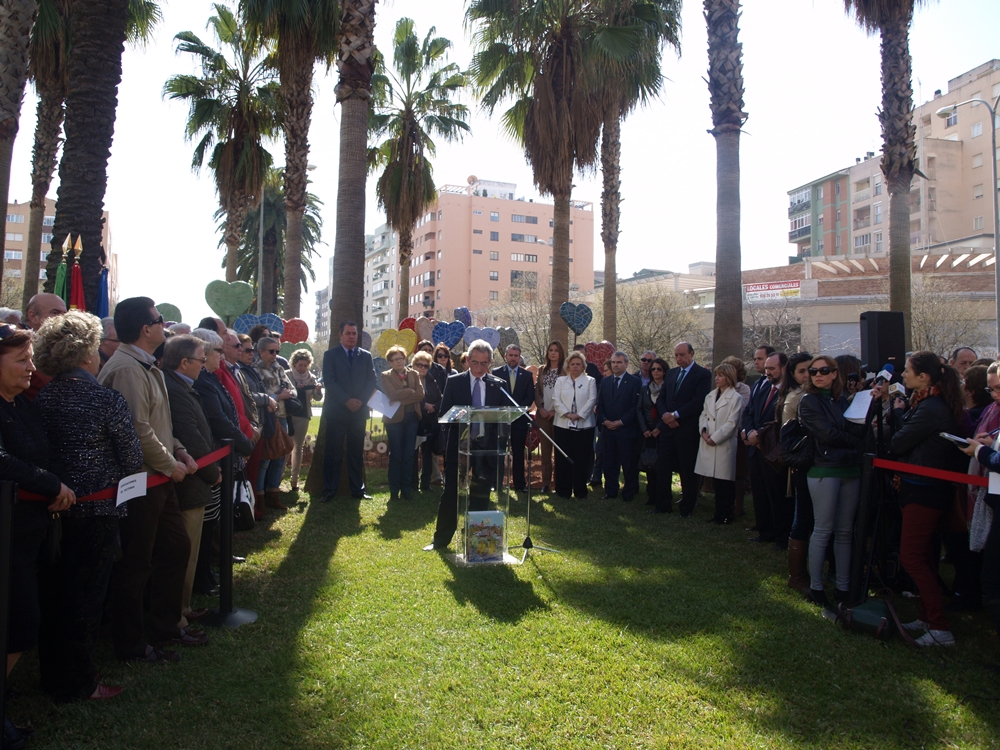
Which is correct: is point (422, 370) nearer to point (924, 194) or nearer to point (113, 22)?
point (113, 22)

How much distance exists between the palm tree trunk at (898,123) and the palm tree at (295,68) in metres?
10.1

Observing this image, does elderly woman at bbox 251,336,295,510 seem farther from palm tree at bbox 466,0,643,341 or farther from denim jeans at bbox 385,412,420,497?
palm tree at bbox 466,0,643,341

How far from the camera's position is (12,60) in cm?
859

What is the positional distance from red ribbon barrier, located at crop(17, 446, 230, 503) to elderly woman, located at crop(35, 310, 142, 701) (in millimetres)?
23

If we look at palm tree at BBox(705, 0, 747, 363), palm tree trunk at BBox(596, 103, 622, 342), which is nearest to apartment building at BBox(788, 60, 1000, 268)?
palm tree trunk at BBox(596, 103, 622, 342)

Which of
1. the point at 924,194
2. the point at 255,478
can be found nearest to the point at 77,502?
the point at 255,478

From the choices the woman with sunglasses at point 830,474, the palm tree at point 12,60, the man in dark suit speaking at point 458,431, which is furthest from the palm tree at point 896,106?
the palm tree at point 12,60

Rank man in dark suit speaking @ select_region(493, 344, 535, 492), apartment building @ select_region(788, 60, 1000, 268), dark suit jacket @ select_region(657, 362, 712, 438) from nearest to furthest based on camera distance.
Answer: dark suit jacket @ select_region(657, 362, 712, 438)
man in dark suit speaking @ select_region(493, 344, 535, 492)
apartment building @ select_region(788, 60, 1000, 268)

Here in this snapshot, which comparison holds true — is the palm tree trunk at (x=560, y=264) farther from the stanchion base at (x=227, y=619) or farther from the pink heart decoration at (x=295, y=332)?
the stanchion base at (x=227, y=619)

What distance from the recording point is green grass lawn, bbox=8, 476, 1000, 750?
133 inches

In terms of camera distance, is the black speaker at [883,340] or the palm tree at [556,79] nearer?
the black speaker at [883,340]

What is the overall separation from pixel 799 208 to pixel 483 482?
301ft

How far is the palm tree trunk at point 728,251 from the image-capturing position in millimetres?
10297

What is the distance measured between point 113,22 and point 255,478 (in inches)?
212
